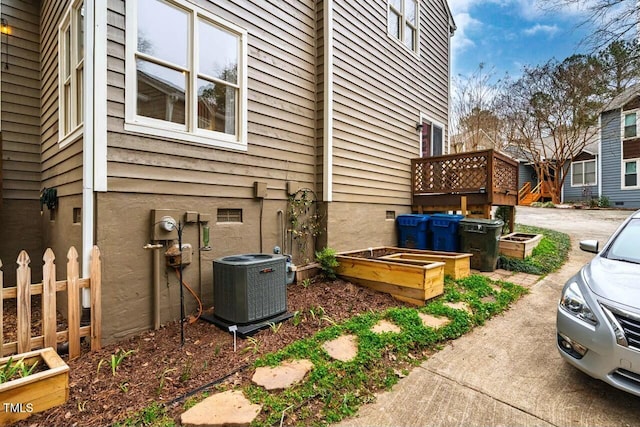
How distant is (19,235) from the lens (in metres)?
4.82

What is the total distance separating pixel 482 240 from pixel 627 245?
3044 mm

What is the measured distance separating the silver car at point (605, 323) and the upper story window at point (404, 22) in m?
6.53

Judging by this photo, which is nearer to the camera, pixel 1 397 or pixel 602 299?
pixel 1 397

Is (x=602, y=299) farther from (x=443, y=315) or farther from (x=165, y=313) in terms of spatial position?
(x=165, y=313)

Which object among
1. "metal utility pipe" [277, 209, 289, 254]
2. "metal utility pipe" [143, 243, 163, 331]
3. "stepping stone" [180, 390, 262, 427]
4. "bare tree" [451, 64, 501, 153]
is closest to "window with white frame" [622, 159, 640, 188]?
"bare tree" [451, 64, 501, 153]

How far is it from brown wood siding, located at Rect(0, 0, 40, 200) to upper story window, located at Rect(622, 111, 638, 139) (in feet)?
79.2

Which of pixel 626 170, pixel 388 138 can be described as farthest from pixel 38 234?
pixel 626 170

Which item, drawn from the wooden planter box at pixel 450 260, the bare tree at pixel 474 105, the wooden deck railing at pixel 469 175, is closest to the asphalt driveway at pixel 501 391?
the wooden planter box at pixel 450 260

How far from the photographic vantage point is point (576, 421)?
6.86ft

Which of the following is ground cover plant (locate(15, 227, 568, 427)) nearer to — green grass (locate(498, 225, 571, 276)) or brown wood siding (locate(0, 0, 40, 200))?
green grass (locate(498, 225, 571, 276))

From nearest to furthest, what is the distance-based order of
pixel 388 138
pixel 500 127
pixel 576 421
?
pixel 576 421
pixel 388 138
pixel 500 127

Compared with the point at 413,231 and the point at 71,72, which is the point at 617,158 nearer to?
the point at 413,231

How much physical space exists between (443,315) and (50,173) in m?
5.74

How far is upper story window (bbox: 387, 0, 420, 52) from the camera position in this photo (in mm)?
7268
